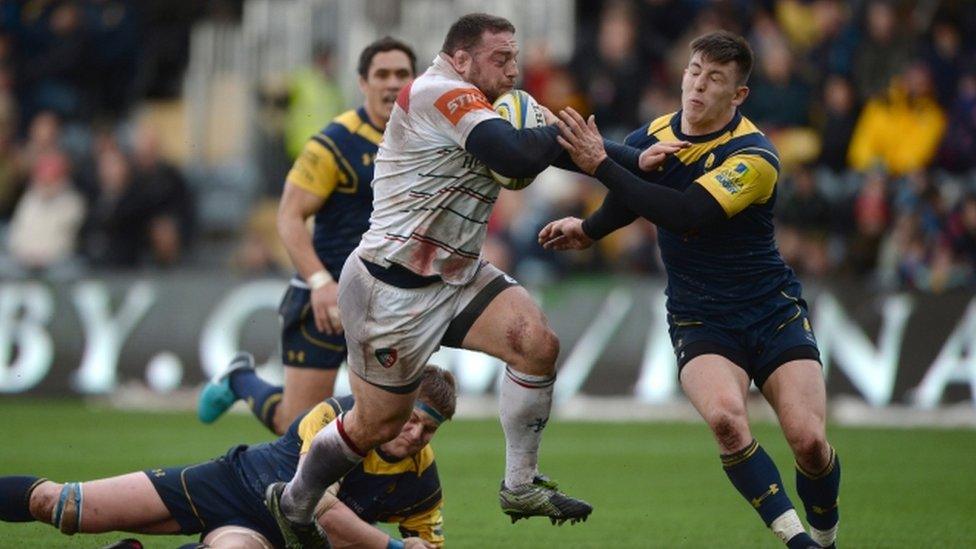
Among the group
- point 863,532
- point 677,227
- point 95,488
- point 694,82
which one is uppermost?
point 694,82

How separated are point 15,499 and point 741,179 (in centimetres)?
362

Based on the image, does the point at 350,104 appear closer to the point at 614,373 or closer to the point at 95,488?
the point at 614,373

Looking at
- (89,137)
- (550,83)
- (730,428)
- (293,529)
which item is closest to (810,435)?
(730,428)

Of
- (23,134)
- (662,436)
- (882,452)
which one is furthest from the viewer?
(23,134)

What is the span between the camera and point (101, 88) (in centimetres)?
2144

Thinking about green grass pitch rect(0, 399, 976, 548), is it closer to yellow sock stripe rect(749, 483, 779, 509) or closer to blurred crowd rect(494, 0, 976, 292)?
yellow sock stripe rect(749, 483, 779, 509)

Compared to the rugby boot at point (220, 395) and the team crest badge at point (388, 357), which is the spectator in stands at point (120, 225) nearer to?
the rugby boot at point (220, 395)

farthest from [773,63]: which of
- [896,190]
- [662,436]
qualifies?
[662,436]

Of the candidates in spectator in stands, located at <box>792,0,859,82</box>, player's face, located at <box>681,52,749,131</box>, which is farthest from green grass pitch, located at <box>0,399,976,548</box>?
spectator in stands, located at <box>792,0,859,82</box>

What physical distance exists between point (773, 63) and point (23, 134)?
917 centimetres

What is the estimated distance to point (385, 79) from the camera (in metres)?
9.83

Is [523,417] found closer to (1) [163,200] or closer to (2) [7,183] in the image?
(1) [163,200]

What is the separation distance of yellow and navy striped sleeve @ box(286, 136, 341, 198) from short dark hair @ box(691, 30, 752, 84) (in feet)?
8.22

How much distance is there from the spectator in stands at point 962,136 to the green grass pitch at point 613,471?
3394 millimetres
